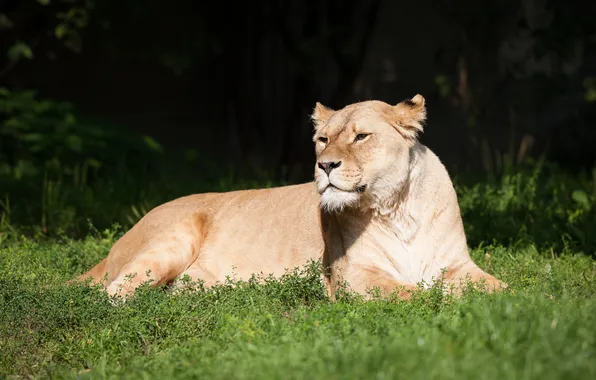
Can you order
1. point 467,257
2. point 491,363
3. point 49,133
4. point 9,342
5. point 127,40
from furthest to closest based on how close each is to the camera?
point 127,40, point 49,133, point 467,257, point 9,342, point 491,363

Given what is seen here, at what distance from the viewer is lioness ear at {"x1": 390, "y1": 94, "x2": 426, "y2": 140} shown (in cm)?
527

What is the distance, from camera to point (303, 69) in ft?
37.6

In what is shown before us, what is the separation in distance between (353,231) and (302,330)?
1.46 metres

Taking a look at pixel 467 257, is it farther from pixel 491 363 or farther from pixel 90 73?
pixel 90 73

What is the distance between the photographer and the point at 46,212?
316 inches

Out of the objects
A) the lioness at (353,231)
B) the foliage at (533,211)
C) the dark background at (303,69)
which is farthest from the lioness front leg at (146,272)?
the dark background at (303,69)

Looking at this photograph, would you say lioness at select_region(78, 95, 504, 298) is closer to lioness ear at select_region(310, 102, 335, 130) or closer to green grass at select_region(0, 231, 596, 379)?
lioness ear at select_region(310, 102, 335, 130)

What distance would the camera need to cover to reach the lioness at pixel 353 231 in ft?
16.7

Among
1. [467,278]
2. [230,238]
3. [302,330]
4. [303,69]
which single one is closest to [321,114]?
[230,238]

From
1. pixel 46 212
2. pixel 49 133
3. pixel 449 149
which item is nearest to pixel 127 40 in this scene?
pixel 49 133

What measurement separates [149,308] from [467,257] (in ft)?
5.99

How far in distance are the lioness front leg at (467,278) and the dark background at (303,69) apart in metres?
4.20

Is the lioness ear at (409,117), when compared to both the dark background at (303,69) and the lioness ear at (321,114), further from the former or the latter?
the dark background at (303,69)

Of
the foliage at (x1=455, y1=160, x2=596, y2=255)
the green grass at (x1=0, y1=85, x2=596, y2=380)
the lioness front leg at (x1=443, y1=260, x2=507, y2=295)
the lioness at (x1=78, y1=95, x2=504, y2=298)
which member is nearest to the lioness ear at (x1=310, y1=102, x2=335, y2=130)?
the lioness at (x1=78, y1=95, x2=504, y2=298)
